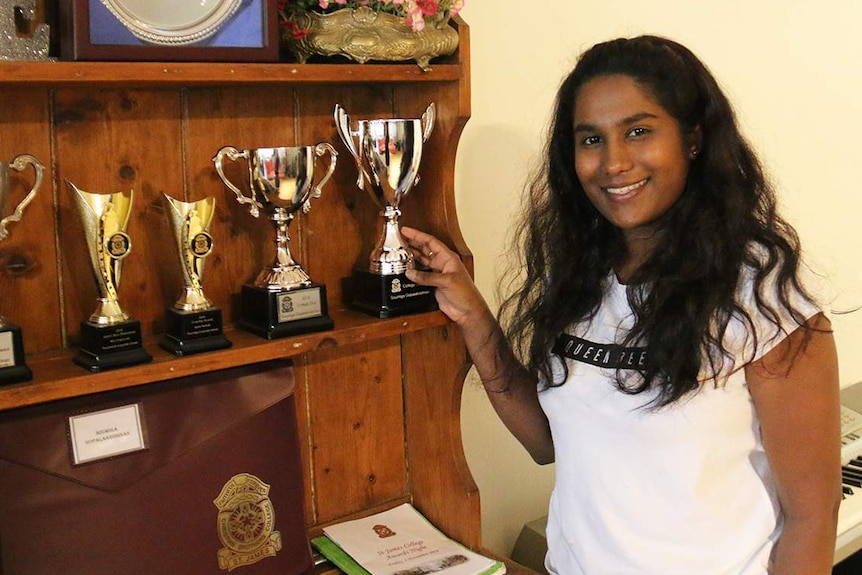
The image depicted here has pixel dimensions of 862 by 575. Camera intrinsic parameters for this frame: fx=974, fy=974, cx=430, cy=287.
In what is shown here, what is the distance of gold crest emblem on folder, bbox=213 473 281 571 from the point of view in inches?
53.9

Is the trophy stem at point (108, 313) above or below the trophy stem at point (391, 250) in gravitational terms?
below

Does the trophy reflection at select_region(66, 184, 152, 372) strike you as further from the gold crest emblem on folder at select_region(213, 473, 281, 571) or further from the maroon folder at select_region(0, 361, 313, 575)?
the gold crest emblem on folder at select_region(213, 473, 281, 571)

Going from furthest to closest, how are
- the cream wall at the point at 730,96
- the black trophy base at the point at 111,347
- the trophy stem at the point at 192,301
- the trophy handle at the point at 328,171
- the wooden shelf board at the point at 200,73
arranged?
the cream wall at the point at 730,96, the trophy handle at the point at 328,171, the trophy stem at the point at 192,301, the black trophy base at the point at 111,347, the wooden shelf board at the point at 200,73

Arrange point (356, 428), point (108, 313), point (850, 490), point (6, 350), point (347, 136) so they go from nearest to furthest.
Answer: point (6, 350), point (108, 313), point (347, 136), point (356, 428), point (850, 490)

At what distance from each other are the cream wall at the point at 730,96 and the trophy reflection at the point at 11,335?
2.74ft

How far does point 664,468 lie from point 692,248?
302 mm

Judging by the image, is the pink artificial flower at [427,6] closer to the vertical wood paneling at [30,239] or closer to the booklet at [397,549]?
the vertical wood paneling at [30,239]

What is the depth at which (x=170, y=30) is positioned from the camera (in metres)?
1.17

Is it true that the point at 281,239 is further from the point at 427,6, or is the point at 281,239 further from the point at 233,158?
the point at 427,6

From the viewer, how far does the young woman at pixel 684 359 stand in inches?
50.3

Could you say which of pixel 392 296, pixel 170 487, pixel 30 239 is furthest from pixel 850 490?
pixel 30 239

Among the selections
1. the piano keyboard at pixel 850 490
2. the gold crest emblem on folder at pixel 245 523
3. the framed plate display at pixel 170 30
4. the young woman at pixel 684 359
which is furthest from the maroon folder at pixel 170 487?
the piano keyboard at pixel 850 490

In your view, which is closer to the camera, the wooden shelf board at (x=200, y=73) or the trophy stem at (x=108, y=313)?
the wooden shelf board at (x=200, y=73)

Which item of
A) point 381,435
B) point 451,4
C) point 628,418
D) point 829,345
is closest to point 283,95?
point 451,4
